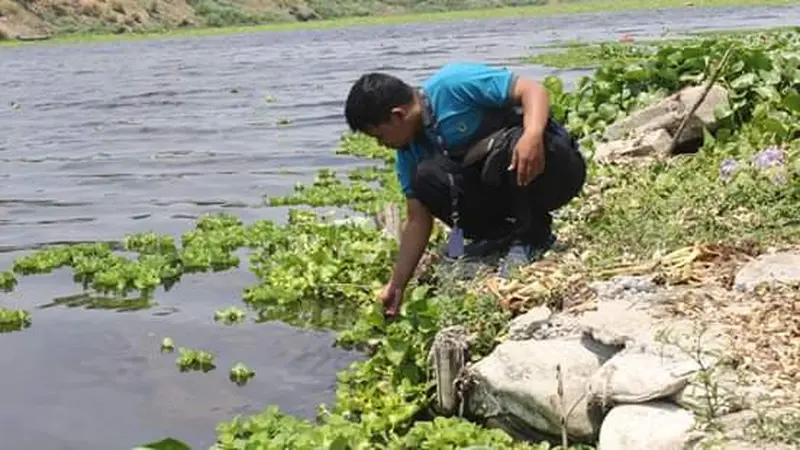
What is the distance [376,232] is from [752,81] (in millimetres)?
4228

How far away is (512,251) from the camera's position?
688cm

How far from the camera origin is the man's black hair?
6.17 meters

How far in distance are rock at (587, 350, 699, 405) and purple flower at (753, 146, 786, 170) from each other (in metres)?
3.73

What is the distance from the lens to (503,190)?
6922mm

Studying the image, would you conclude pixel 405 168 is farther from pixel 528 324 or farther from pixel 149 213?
pixel 149 213

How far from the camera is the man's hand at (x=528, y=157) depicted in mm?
6320

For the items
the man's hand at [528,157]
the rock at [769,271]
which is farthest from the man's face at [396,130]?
the rock at [769,271]

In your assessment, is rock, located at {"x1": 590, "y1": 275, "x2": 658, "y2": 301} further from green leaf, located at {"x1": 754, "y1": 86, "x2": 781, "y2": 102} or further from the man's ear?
green leaf, located at {"x1": 754, "y1": 86, "x2": 781, "y2": 102}

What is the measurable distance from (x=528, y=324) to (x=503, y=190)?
4.60 feet

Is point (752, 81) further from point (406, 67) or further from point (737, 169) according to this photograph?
point (406, 67)

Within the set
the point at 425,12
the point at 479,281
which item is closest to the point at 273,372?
the point at 479,281

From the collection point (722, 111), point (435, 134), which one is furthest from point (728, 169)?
point (435, 134)

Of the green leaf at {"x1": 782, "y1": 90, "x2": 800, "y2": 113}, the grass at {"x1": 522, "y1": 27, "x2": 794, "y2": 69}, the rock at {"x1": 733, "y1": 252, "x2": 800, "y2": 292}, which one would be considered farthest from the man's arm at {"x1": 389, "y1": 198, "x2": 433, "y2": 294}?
the grass at {"x1": 522, "y1": 27, "x2": 794, "y2": 69}

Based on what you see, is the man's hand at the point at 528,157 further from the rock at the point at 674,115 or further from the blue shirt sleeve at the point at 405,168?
the rock at the point at 674,115
